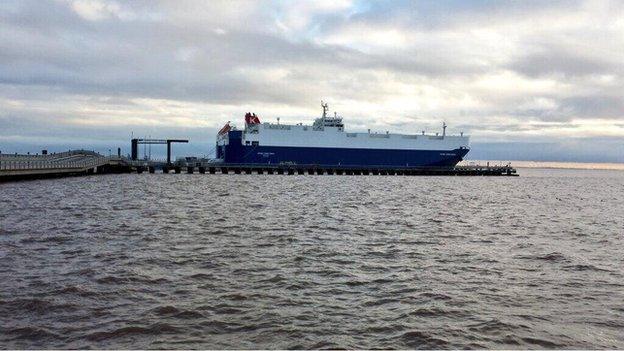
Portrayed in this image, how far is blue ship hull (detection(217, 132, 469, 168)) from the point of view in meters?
83.2

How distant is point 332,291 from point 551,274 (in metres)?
5.24

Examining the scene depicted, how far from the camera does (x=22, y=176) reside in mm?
47062

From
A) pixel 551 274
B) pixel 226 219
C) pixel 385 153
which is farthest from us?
pixel 385 153

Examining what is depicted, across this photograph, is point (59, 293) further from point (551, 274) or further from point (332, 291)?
point (551, 274)

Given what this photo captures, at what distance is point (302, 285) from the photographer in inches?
395

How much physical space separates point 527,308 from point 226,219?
13.8 m

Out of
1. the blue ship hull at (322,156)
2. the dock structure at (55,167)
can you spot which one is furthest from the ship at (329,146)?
the dock structure at (55,167)

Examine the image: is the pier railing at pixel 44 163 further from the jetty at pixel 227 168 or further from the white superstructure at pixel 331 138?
the white superstructure at pixel 331 138

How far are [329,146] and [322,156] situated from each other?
6.42 ft

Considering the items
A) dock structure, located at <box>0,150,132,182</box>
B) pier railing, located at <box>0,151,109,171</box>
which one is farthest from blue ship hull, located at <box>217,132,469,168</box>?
pier railing, located at <box>0,151,109,171</box>

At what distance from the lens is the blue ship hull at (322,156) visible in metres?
83.2

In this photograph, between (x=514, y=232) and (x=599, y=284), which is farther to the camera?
(x=514, y=232)

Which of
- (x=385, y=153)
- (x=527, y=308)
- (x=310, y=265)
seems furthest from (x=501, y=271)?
(x=385, y=153)

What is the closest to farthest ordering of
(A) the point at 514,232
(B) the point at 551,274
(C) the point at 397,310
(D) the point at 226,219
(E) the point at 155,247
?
(C) the point at 397,310, (B) the point at 551,274, (E) the point at 155,247, (A) the point at 514,232, (D) the point at 226,219
